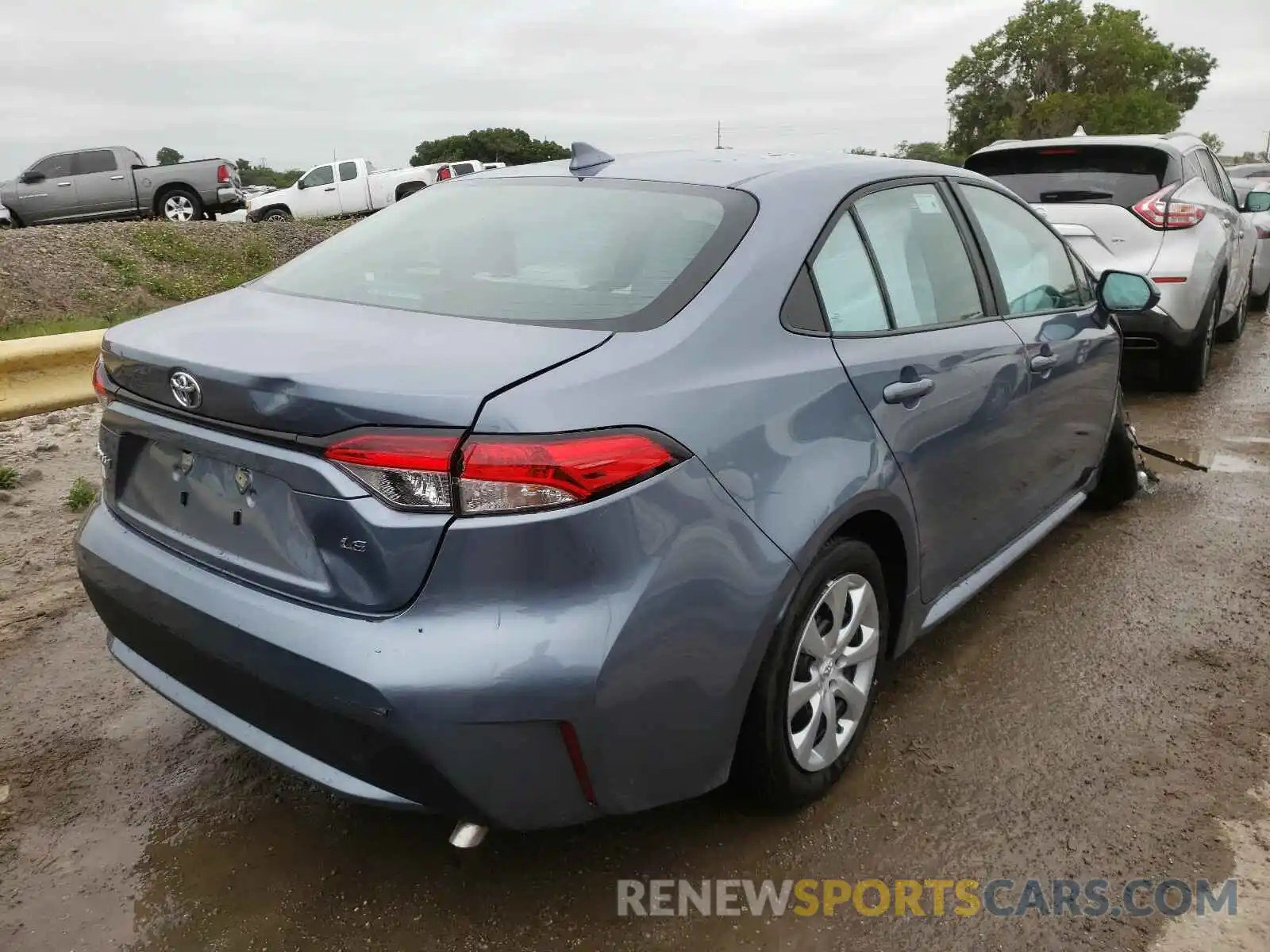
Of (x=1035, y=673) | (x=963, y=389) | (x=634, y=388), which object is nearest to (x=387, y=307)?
(x=634, y=388)

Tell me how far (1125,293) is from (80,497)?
15.1ft

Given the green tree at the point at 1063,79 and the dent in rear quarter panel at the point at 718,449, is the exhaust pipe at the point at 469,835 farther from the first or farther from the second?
the green tree at the point at 1063,79

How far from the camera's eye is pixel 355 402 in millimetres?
1870

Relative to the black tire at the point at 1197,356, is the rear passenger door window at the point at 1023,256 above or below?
above

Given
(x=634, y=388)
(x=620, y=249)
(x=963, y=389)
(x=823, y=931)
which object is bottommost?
(x=823, y=931)

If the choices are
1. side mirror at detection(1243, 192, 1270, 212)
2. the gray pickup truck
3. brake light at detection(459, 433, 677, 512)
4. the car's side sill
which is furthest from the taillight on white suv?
the gray pickup truck

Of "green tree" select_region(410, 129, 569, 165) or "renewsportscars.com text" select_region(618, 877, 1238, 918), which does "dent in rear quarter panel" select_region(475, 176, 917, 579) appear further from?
"green tree" select_region(410, 129, 569, 165)

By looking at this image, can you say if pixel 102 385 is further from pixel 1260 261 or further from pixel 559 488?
pixel 1260 261

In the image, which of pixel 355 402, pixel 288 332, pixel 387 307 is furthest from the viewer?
pixel 387 307

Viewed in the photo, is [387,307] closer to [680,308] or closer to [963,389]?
[680,308]

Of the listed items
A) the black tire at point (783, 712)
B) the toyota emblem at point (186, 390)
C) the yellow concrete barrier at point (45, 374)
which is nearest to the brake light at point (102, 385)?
the toyota emblem at point (186, 390)

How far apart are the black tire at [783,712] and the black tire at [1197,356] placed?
5.33m

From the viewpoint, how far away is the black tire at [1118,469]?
4.44 metres

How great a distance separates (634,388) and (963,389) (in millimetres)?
1324
